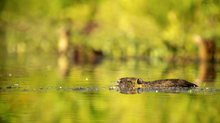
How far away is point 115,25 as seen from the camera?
156ft

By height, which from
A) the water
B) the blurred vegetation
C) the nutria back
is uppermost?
the blurred vegetation

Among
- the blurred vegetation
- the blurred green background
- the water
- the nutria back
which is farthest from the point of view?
the blurred vegetation

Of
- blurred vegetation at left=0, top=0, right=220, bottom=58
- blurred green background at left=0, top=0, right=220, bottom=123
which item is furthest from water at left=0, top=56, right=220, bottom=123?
blurred vegetation at left=0, top=0, right=220, bottom=58

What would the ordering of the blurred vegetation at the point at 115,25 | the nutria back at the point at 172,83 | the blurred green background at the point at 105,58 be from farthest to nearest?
the blurred vegetation at the point at 115,25
the nutria back at the point at 172,83
the blurred green background at the point at 105,58

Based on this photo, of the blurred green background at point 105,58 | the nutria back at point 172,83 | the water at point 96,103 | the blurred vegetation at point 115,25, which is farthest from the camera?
the blurred vegetation at point 115,25

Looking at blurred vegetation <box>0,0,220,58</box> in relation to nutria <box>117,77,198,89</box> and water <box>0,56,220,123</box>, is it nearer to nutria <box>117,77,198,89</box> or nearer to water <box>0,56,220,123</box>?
water <box>0,56,220,123</box>

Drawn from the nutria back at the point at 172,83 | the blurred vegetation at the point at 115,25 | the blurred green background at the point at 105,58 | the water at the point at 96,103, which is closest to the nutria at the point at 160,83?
the nutria back at the point at 172,83

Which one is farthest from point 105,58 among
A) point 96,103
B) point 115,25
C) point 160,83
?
point 96,103

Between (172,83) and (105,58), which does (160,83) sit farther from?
(105,58)

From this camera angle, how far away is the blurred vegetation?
40781 mm

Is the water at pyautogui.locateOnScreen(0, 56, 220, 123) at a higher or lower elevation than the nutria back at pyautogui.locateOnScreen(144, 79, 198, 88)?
lower

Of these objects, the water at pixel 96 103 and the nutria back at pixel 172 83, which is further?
the nutria back at pixel 172 83

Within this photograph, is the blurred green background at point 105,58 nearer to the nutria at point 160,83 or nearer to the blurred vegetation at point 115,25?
the blurred vegetation at point 115,25

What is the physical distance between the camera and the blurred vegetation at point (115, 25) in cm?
4078
